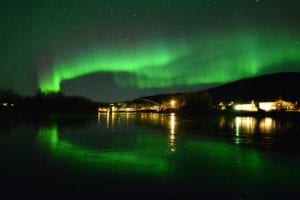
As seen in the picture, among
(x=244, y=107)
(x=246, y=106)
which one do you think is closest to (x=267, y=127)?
(x=246, y=106)

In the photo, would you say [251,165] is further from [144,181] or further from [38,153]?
[38,153]

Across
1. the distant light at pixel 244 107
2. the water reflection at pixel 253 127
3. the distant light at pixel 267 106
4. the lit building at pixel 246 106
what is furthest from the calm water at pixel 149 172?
the distant light at pixel 244 107

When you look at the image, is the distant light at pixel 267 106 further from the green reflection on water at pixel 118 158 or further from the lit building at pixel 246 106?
the green reflection on water at pixel 118 158

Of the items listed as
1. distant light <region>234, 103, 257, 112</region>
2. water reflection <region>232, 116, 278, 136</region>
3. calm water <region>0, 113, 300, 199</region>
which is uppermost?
distant light <region>234, 103, 257, 112</region>

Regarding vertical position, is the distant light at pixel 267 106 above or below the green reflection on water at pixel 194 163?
above

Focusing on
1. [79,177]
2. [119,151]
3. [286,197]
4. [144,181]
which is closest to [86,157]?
[119,151]

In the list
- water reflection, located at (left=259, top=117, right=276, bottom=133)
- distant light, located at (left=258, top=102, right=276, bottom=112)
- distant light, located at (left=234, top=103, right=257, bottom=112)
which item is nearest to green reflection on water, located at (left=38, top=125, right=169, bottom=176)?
water reflection, located at (left=259, top=117, right=276, bottom=133)

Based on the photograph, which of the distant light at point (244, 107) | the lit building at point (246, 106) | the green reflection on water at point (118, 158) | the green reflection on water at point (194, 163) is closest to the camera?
the green reflection on water at point (194, 163)

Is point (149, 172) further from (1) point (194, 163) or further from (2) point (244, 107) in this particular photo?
(2) point (244, 107)

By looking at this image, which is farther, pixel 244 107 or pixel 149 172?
pixel 244 107

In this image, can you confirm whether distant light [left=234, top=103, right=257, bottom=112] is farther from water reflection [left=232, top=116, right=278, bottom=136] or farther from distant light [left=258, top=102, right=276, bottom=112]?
water reflection [left=232, top=116, right=278, bottom=136]

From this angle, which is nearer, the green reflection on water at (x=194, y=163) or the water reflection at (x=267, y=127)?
the green reflection on water at (x=194, y=163)

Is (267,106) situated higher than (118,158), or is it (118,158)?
(267,106)

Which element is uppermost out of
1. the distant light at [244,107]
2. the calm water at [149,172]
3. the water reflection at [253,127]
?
the distant light at [244,107]
